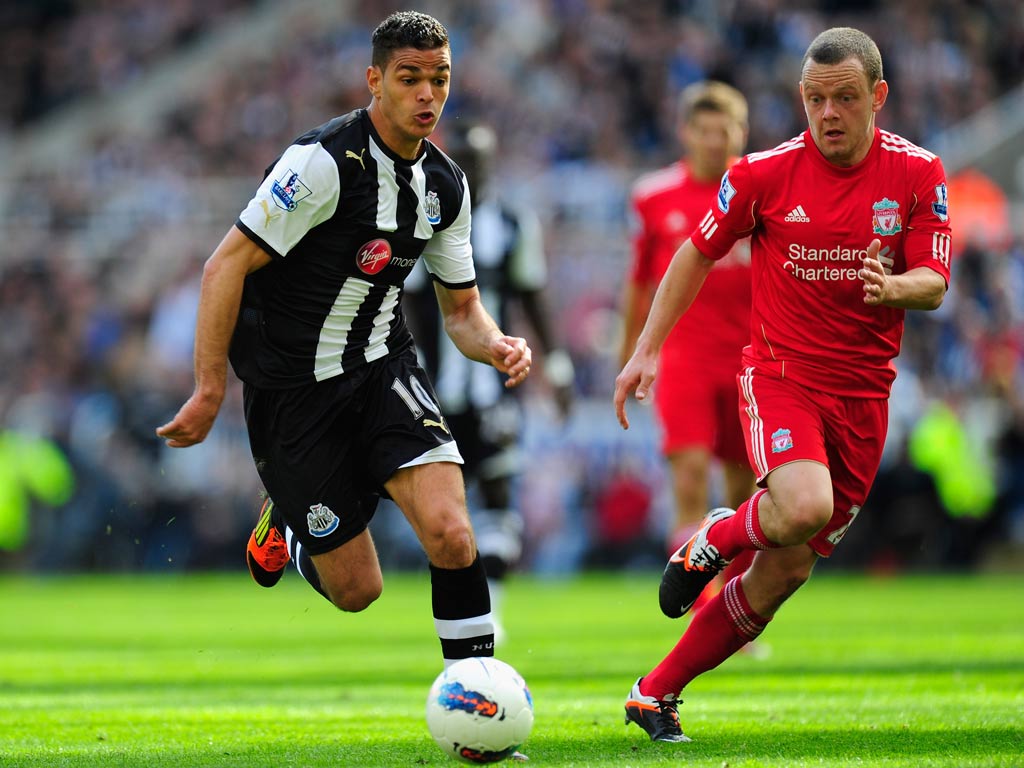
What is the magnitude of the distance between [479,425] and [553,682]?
253cm

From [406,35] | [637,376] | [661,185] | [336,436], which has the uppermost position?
[406,35]

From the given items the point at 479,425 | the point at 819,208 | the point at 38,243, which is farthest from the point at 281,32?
the point at 819,208

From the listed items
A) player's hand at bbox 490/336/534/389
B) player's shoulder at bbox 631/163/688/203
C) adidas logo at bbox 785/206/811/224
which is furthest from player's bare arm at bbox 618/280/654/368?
adidas logo at bbox 785/206/811/224

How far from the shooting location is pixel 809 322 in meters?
6.12

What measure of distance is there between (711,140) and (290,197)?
13.2 feet

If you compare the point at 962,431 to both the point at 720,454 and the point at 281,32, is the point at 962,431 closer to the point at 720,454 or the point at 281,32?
the point at 720,454

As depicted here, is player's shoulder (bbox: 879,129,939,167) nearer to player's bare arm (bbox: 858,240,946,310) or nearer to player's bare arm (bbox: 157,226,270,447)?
player's bare arm (bbox: 858,240,946,310)

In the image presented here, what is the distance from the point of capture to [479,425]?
10562mm

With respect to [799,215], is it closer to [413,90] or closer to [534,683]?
[413,90]

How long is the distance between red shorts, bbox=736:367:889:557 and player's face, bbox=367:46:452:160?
1535mm

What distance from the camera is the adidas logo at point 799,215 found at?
6078 mm

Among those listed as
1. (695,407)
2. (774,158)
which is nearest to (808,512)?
(774,158)

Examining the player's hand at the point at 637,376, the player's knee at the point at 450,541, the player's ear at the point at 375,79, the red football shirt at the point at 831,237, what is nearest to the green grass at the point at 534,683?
the player's knee at the point at 450,541

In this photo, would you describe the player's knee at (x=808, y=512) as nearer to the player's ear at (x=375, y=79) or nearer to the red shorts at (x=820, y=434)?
the red shorts at (x=820, y=434)
